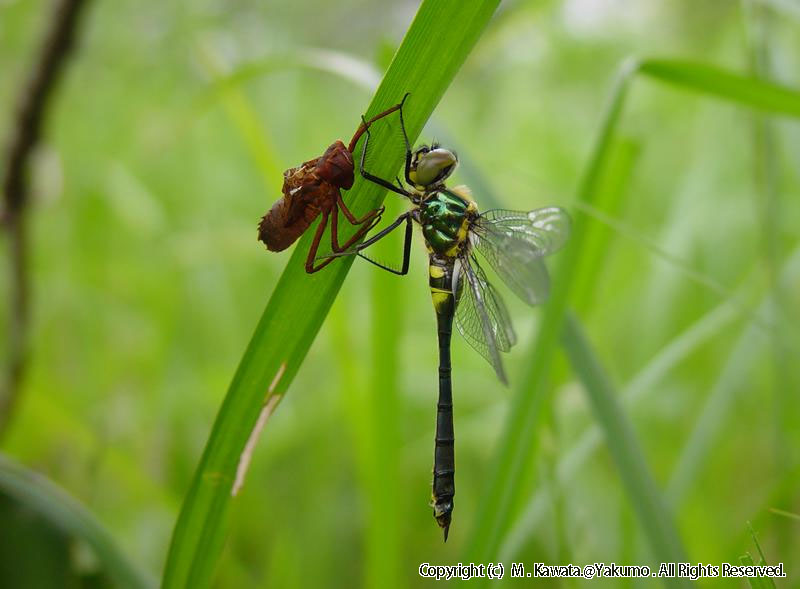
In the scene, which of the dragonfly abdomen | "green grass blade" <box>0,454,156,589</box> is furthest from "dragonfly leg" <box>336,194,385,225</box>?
"green grass blade" <box>0,454,156,589</box>

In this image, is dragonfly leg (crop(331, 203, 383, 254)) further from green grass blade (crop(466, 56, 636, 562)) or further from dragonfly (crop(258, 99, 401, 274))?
green grass blade (crop(466, 56, 636, 562))

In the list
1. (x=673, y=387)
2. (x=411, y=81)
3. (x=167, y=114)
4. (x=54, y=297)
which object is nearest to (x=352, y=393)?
(x=411, y=81)

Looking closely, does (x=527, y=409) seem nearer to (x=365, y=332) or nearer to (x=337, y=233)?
(x=337, y=233)

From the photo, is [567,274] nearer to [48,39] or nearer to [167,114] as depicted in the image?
[48,39]

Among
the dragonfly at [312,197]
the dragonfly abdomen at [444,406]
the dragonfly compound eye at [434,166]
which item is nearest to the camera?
the dragonfly at [312,197]

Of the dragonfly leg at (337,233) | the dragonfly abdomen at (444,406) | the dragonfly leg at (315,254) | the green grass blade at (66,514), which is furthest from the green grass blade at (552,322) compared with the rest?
the green grass blade at (66,514)
